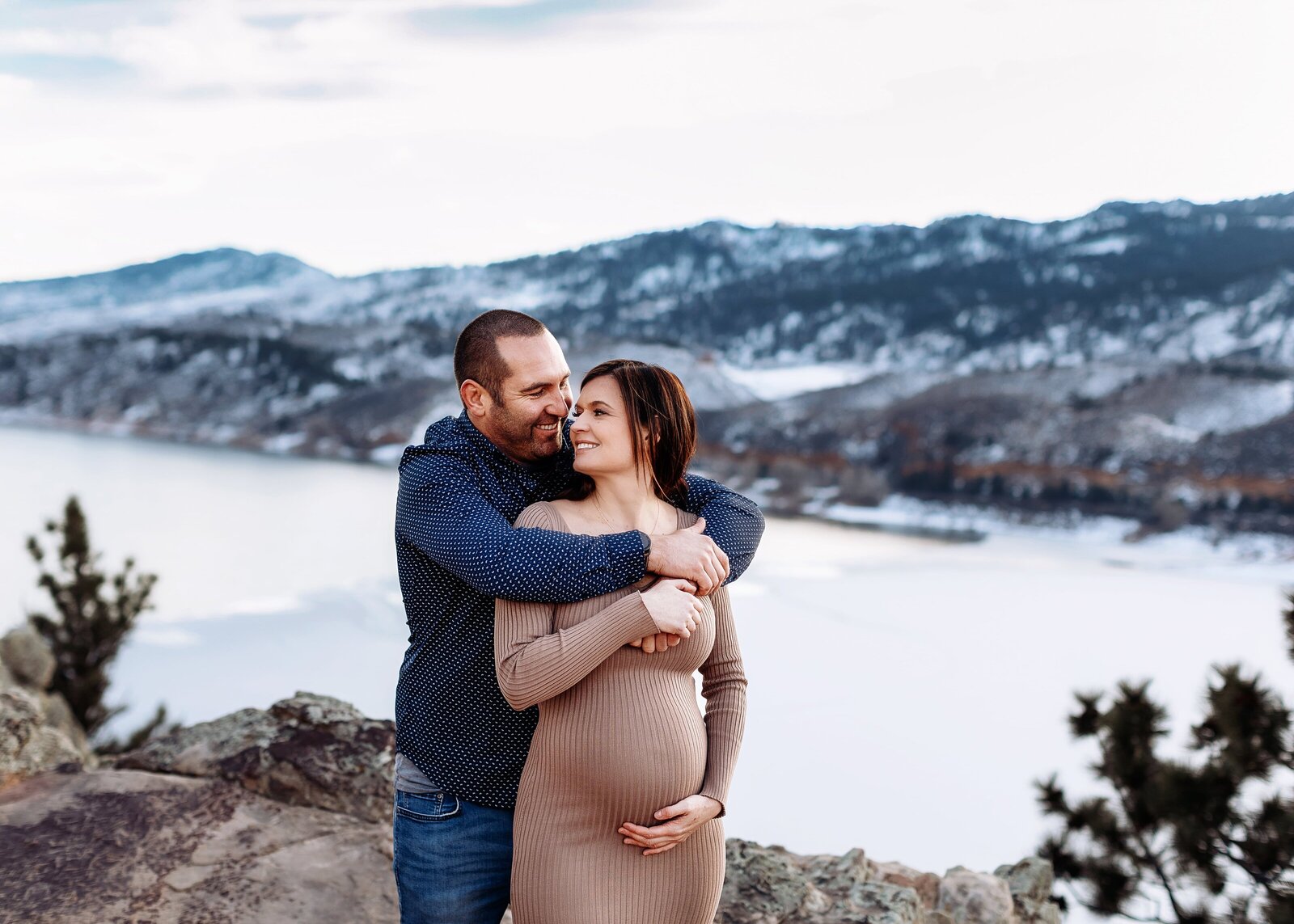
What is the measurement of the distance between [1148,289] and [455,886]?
247 feet

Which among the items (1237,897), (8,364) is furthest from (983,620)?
(8,364)

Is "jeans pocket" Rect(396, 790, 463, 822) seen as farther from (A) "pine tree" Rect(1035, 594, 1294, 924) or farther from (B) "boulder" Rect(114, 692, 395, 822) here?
(A) "pine tree" Rect(1035, 594, 1294, 924)

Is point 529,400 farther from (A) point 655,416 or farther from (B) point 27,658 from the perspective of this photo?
(B) point 27,658

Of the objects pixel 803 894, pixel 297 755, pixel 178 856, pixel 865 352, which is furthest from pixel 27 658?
pixel 865 352

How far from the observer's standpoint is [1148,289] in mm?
68625

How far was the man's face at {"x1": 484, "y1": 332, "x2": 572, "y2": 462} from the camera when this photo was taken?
1811 millimetres

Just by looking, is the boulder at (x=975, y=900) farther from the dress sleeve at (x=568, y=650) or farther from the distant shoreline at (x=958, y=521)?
the distant shoreline at (x=958, y=521)

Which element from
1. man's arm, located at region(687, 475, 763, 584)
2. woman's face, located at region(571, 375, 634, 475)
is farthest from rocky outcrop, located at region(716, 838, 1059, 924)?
woman's face, located at region(571, 375, 634, 475)

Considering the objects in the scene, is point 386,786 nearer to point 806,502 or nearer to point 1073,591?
point 1073,591

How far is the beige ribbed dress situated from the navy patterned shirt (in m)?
0.10

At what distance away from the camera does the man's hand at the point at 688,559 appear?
5.29 ft

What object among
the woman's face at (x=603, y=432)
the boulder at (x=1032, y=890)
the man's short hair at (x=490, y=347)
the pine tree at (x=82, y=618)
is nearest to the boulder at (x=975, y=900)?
the boulder at (x=1032, y=890)

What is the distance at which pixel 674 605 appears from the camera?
1.57 metres

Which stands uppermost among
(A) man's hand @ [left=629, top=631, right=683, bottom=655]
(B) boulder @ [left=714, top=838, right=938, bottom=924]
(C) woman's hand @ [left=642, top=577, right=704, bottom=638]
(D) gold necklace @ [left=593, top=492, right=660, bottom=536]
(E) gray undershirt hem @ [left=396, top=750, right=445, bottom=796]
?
(D) gold necklace @ [left=593, top=492, right=660, bottom=536]
